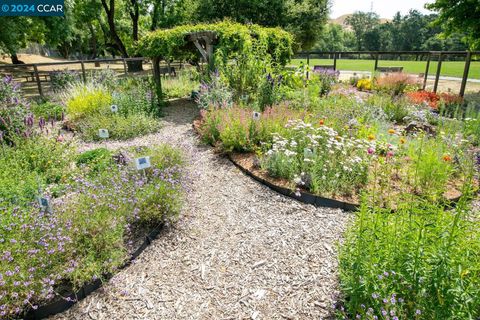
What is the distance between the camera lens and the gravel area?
2465 mm

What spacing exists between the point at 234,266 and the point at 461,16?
1159cm

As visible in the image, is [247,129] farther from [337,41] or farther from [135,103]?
[337,41]

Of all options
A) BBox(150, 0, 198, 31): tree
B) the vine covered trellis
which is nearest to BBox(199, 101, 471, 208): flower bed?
the vine covered trellis

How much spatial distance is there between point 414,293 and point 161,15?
23675 millimetres

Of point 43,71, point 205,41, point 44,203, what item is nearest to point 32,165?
point 44,203

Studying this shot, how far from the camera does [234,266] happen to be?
2.91m

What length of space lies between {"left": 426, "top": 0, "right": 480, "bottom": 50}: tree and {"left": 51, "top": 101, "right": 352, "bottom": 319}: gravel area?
9.98 meters

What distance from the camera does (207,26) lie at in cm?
850

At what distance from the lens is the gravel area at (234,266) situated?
246 cm

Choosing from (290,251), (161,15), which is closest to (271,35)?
(290,251)

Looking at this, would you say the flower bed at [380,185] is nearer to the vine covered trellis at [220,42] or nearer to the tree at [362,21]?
the vine covered trellis at [220,42]

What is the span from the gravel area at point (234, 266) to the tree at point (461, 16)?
9.98m

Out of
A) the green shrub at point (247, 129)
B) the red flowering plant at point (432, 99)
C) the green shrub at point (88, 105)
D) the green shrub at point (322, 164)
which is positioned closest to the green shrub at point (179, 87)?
the green shrub at point (88, 105)

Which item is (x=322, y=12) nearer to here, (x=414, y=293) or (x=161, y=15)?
(x=161, y=15)
